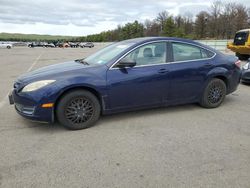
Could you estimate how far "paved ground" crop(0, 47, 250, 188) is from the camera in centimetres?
269

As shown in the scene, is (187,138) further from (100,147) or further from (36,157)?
(36,157)

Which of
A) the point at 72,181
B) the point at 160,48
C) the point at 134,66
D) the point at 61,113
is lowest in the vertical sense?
the point at 72,181

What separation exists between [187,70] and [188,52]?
412 mm

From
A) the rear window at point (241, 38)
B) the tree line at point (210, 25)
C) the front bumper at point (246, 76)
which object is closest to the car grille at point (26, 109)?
the front bumper at point (246, 76)

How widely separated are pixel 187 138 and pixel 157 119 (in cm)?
92

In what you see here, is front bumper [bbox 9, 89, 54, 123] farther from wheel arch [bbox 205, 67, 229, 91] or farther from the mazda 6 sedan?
wheel arch [bbox 205, 67, 229, 91]

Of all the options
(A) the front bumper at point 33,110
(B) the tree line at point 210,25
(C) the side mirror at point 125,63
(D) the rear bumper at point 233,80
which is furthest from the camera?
(B) the tree line at point 210,25

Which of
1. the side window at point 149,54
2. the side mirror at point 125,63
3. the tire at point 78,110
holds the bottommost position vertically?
the tire at point 78,110

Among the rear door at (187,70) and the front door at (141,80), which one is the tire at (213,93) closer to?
the rear door at (187,70)

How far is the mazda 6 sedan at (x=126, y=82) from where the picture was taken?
12.8 ft

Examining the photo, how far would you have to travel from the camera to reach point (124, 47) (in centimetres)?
459

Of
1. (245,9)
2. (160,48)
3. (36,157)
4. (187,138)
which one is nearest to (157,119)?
(187,138)

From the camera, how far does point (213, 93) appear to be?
518 cm

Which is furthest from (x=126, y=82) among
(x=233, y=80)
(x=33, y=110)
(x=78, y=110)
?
(x=233, y=80)
